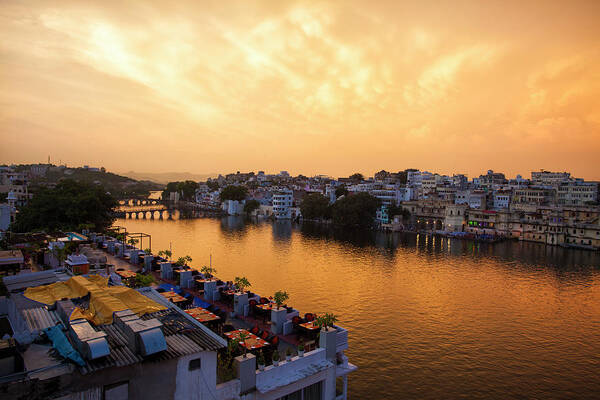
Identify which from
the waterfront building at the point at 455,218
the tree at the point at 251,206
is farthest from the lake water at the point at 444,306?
the tree at the point at 251,206

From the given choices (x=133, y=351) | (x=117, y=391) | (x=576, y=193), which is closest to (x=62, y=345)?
(x=133, y=351)

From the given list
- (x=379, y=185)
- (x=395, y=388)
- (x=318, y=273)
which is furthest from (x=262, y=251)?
(x=379, y=185)

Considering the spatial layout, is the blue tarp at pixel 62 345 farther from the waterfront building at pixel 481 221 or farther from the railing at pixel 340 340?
the waterfront building at pixel 481 221

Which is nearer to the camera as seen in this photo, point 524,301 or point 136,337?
point 136,337

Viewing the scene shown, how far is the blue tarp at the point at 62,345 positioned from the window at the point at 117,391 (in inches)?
20.1

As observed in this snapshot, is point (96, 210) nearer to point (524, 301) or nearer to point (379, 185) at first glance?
point (524, 301)

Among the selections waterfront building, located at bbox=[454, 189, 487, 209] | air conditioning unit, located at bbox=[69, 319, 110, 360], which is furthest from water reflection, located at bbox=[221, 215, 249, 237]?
air conditioning unit, located at bbox=[69, 319, 110, 360]

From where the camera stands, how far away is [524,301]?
20.9 m

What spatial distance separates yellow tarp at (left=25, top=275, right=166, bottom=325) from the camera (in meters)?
6.61

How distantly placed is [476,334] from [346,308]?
6.02 m

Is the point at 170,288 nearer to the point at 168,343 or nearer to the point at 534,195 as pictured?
the point at 168,343

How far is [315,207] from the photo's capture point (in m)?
59.9

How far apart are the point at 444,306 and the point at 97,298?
17.6 m

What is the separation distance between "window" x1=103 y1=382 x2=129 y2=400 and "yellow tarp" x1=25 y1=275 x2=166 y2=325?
63.2 inches
